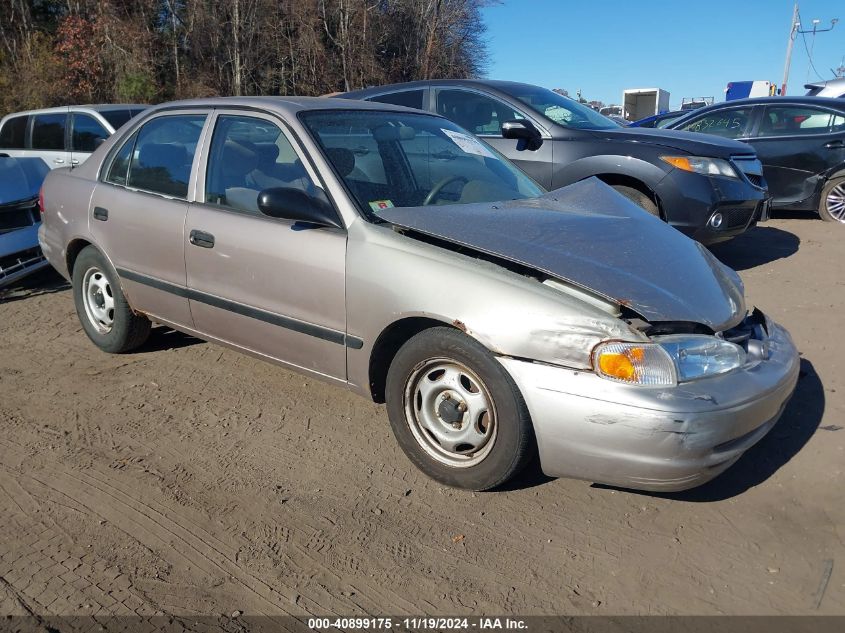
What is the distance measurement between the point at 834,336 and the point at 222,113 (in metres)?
4.23

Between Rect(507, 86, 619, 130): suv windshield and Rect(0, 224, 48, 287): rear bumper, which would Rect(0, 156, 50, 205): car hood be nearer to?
Rect(0, 224, 48, 287): rear bumper

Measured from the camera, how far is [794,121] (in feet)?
29.2

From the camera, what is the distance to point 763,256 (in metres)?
7.20

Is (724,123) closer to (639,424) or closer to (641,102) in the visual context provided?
(639,424)

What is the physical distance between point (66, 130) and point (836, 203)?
385 inches

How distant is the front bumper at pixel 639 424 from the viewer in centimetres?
254

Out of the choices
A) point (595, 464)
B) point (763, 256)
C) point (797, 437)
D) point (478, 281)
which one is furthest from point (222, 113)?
point (763, 256)

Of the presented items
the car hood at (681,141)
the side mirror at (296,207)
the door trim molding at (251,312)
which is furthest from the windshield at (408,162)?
the car hood at (681,141)

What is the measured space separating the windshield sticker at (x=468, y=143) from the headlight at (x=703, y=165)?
8.47 feet

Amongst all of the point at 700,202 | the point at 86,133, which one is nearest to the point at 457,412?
the point at 700,202

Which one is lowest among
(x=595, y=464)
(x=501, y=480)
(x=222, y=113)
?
(x=501, y=480)

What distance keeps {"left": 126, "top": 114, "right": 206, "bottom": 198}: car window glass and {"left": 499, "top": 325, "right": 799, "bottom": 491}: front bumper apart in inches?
94.5

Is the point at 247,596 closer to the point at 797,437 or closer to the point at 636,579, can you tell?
the point at 636,579

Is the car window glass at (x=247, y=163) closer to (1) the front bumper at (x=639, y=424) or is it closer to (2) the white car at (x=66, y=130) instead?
(1) the front bumper at (x=639, y=424)
